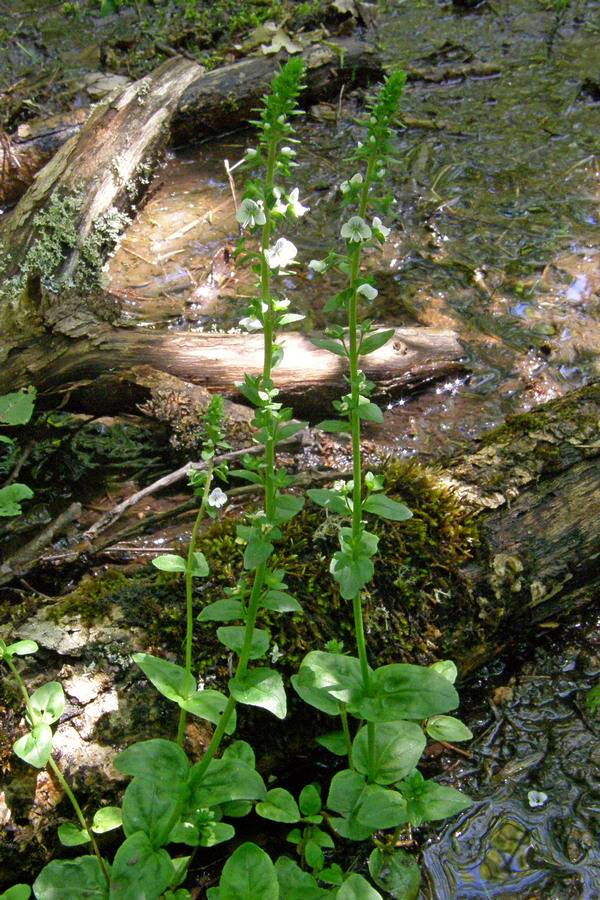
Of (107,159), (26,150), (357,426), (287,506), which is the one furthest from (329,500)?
(26,150)

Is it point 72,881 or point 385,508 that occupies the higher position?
point 385,508

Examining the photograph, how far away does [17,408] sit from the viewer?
3715 millimetres

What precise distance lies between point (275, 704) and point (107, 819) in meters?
0.77

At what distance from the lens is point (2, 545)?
3.49 m

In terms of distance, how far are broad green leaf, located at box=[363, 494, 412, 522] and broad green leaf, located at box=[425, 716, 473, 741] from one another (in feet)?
3.00

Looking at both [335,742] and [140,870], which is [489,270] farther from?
[140,870]

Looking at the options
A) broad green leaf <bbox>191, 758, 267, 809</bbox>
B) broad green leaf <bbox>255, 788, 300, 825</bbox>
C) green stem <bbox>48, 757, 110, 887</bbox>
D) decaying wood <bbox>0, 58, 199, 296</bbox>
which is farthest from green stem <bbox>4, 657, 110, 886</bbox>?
decaying wood <bbox>0, 58, 199, 296</bbox>

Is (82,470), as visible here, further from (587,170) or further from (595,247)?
(587,170)

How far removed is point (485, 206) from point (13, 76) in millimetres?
5742

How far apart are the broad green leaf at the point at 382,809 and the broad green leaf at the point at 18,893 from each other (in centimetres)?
107

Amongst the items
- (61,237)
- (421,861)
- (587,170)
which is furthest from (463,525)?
(587,170)

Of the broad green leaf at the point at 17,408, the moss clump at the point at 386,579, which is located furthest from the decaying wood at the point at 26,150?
the moss clump at the point at 386,579

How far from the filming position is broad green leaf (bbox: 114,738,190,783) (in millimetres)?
2010

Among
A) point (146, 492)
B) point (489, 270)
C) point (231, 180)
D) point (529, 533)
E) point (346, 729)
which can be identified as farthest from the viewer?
point (231, 180)
